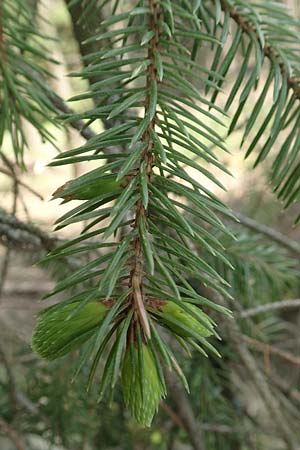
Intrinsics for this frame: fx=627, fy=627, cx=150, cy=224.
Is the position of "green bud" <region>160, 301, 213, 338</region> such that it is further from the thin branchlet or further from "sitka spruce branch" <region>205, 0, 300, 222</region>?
"sitka spruce branch" <region>205, 0, 300, 222</region>

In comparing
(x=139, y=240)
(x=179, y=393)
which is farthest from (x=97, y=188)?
(x=179, y=393)

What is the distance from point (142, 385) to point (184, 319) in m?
0.04

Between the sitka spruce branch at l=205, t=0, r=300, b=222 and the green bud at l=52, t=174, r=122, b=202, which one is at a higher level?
the sitka spruce branch at l=205, t=0, r=300, b=222

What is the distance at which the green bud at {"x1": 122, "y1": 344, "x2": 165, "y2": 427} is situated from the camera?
0.91 feet

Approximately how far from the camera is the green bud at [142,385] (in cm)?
28

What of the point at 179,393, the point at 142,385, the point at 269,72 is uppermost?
the point at 269,72

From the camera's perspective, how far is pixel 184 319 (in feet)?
0.97

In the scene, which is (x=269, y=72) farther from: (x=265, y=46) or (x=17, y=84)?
(x=17, y=84)

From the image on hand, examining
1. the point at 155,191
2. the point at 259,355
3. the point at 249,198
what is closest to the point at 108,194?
the point at 155,191

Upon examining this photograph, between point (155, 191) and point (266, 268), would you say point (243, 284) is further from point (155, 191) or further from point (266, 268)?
point (155, 191)

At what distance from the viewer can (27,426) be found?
0.85m

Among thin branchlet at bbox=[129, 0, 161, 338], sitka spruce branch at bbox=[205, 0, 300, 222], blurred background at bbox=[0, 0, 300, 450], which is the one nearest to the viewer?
thin branchlet at bbox=[129, 0, 161, 338]

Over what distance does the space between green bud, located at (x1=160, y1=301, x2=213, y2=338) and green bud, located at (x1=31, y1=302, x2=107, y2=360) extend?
30 millimetres

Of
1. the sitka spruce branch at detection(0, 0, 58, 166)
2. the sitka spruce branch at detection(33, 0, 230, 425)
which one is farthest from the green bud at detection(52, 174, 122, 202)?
the sitka spruce branch at detection(0, 0, 58, 166)
